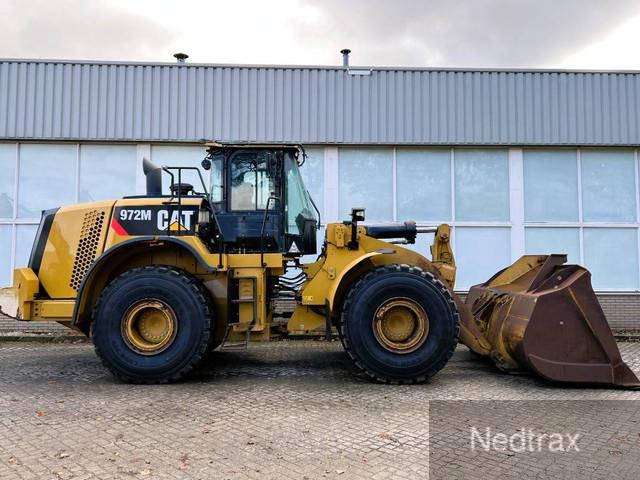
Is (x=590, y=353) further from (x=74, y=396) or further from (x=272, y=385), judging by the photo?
(x=74, y=396)

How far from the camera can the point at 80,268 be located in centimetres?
655

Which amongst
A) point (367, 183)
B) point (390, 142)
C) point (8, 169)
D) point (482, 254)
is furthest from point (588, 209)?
point (8, 169)

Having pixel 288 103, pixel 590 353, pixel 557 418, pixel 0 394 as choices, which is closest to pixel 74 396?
pixel 0 394

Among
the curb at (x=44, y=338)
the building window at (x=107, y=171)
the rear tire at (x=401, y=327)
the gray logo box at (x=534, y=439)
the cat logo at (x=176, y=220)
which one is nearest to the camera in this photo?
the gray logo box at (x=534, y=439)

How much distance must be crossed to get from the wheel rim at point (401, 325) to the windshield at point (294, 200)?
1.68 meters

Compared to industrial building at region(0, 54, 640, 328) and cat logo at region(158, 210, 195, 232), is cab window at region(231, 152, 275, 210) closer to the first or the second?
cat logo at region(158, 210, 195, 232)

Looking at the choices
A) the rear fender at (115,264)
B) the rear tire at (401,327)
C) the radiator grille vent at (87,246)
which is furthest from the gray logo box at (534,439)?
the radiator grille vent at (87,246)

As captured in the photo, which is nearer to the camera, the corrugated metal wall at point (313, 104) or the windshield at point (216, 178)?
the windshield at point (216, 178)

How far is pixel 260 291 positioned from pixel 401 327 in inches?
70.5

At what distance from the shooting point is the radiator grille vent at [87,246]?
6.53 metres

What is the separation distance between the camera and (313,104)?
1123 centimetres

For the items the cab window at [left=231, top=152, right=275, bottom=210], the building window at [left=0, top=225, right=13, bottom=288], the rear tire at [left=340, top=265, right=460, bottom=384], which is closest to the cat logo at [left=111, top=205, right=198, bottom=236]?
the cab window at [left=231, top=152, right=275, bottom=210]

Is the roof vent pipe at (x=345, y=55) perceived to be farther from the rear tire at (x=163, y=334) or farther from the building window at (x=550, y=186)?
the rear tire at (x=163, y=334)

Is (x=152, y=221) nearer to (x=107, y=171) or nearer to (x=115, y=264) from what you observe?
(x=115, y=264)
